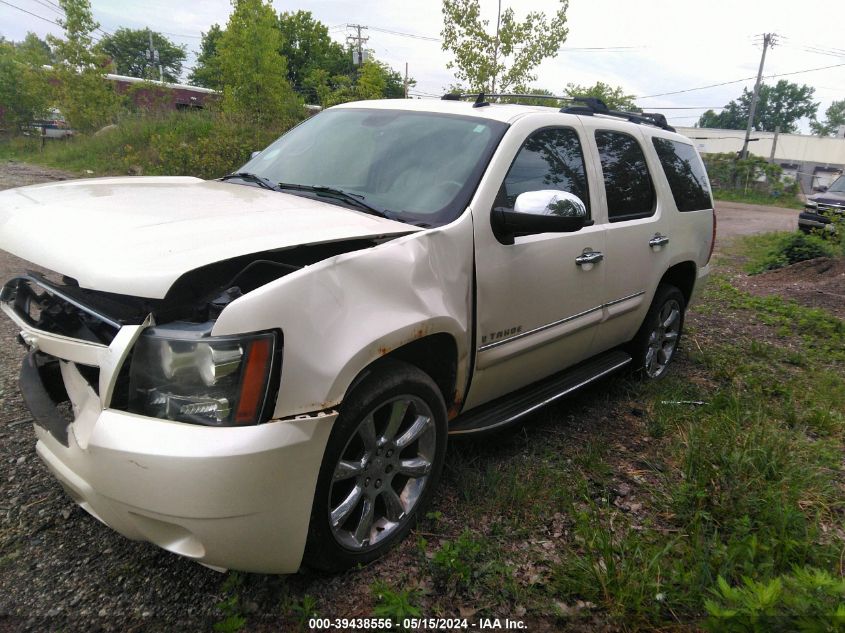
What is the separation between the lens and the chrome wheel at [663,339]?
4492mm

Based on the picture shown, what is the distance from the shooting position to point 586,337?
3.59 metres

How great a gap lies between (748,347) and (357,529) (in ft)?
15.4

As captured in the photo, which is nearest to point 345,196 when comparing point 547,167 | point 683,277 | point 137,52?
point 547,167

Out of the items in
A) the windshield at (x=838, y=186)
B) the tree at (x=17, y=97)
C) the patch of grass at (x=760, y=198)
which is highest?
the tree at (x=17, y=97)

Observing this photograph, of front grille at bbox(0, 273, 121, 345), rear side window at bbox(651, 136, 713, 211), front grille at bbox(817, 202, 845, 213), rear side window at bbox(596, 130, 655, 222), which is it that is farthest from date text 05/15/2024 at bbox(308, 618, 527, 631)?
front grille at bbox(817, 202, 845, 213)

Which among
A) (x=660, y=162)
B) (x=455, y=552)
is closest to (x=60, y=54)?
(x=660, y=162)

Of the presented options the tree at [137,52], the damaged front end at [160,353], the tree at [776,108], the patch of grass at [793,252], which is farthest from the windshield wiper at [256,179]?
the tree at [776,108]

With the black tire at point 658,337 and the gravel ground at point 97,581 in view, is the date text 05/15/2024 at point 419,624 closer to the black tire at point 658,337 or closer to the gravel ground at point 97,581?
the gravel ground at point 97,581

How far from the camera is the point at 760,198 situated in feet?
103

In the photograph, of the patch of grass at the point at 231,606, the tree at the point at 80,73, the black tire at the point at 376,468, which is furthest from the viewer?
the tree at the point at 80,73

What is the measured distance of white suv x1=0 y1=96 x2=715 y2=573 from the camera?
1.80 m

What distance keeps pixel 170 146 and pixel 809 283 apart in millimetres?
12161

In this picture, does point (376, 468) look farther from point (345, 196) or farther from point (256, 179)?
point (256, 179)

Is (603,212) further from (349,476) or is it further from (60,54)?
(60,54)
